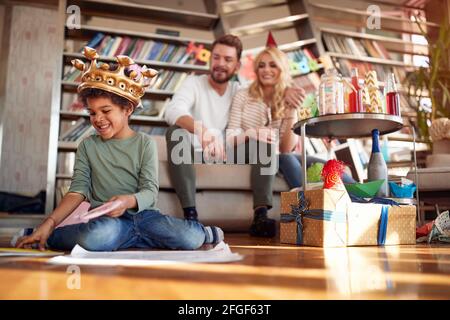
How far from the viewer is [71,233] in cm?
118

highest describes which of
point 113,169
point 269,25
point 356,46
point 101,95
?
point 269,25

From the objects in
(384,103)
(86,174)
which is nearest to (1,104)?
(86,174)

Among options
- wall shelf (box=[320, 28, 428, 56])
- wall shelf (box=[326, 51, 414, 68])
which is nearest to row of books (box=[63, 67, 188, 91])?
wall shelf (box=[326, 51, 414, 68])

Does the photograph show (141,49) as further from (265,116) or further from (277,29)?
(265,116)

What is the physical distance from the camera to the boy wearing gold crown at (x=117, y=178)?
1179mm

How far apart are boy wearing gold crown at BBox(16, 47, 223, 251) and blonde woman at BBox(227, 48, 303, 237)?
1.97 feet

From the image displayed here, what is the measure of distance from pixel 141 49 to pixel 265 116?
1.52 meters

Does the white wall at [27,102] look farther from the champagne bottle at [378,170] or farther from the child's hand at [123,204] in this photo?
the champagne bottle at [378,170]

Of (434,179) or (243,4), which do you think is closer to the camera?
(434,179)

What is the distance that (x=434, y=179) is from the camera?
1.96 m

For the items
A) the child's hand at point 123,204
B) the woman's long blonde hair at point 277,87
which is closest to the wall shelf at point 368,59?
the woman's long blonde hair at point 277,87

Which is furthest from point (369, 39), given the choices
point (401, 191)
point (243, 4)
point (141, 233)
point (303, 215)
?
point (141, 233)

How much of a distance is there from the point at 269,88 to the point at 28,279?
64.0 inches
